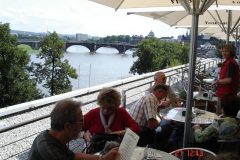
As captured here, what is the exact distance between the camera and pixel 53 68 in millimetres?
34188

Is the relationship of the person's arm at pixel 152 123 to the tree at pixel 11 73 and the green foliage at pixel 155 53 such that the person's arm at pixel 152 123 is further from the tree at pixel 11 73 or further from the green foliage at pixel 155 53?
the green foliage at pixel 155 53

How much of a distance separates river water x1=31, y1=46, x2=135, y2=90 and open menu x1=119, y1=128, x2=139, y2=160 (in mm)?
34888

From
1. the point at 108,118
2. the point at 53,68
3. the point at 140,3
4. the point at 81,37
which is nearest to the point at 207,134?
the point at 108,118

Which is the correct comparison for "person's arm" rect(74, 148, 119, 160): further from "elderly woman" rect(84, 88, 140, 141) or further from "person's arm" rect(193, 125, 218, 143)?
"person's arm" rect(193, 125, 218, 143)

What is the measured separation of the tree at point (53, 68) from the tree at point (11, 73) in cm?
591

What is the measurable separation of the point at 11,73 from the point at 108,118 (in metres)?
24.3

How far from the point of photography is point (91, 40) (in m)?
73.4

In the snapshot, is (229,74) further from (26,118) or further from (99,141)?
(26,118)

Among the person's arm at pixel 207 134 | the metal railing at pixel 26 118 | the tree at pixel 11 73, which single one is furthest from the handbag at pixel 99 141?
the tree at pixel 11 73

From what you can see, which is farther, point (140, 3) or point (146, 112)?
point (140, 3)

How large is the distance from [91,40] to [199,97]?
223 ft

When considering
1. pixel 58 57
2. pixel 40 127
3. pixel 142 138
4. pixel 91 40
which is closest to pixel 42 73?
pixel 58 57

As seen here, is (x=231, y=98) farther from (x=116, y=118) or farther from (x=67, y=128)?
(x=67, y=128)

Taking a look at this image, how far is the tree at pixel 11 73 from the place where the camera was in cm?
2662
